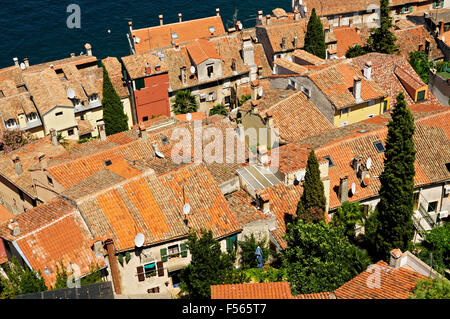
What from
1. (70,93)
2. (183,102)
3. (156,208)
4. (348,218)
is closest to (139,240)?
(156,208)

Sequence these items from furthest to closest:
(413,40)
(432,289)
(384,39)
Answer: (413,40), (384,39), (432,289)

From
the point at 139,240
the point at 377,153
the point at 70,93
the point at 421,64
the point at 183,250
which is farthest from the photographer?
the point at 421,64

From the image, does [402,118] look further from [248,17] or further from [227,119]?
[248,17]

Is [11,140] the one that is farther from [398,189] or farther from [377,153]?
[398,189]

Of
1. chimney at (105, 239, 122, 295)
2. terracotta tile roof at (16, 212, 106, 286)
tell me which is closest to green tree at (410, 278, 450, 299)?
chimney at (105, 239, 122, 295)

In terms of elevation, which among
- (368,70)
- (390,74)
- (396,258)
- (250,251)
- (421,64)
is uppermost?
(368,70)

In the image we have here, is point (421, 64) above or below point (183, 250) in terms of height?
above
